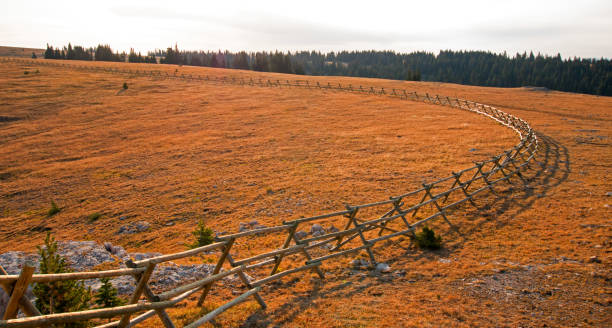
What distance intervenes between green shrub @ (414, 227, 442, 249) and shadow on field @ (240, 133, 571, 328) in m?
0.35

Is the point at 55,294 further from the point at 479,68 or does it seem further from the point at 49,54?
the point at 479,68

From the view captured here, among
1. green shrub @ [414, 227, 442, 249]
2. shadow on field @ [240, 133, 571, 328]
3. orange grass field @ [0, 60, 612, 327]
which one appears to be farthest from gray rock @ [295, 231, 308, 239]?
green shrub @ [414, 227, 442, 249]

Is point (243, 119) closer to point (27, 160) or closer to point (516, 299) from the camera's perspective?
point (27, 160)

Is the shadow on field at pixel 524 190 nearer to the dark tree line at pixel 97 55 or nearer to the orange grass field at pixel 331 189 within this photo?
the orange grass field at pixel 331 189

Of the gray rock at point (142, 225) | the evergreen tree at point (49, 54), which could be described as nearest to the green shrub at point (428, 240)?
the gray rock at point (142, 225)

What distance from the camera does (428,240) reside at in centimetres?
1298

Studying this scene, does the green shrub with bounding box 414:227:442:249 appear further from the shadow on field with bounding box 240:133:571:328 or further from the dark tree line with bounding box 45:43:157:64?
the dark tree line with bounding box 45:43:157:64

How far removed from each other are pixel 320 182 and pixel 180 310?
14.6 m

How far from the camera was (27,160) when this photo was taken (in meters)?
30.8

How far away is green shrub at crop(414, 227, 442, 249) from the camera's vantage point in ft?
42.4

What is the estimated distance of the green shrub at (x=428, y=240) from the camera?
12.9 metres

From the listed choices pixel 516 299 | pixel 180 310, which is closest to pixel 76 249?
pixel 180 310

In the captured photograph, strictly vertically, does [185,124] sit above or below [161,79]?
below

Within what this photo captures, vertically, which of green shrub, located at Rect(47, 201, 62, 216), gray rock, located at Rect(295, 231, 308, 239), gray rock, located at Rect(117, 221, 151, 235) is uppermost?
gray rock, located at Rect(295, 231, 308, 239)
